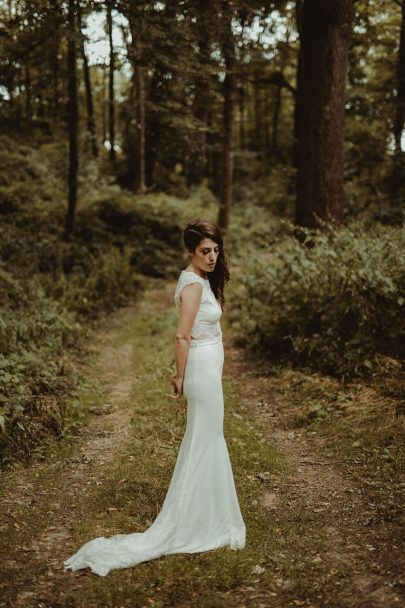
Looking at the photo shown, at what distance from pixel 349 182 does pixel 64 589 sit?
1395 cm

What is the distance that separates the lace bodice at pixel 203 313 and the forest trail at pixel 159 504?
1.72 meters

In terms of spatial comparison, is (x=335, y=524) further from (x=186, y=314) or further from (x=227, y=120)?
(x=227, y=120)

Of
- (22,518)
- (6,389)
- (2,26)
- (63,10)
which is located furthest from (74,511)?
(2,26)

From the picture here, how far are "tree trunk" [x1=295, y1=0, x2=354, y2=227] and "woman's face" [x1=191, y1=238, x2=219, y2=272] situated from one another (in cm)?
618

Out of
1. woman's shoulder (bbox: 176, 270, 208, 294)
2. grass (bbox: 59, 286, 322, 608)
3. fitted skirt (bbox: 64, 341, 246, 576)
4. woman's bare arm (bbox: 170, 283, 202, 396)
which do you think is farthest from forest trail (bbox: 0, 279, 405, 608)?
woman's shoulder (bbox: 176, 270, 208, 294)

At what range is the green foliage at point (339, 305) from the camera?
24.2 ft

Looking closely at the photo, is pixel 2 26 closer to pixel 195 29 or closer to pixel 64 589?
pixel 195 29

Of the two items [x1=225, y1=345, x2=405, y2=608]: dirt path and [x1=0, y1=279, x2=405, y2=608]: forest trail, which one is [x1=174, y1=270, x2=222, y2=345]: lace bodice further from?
[x1=225, y1=345, x2=405, y2=608]: dirt path

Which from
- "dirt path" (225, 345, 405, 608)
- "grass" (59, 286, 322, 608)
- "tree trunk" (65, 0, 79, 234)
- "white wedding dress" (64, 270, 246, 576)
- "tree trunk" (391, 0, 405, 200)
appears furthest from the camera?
"tree trunk" (391, 0, 405, 200)

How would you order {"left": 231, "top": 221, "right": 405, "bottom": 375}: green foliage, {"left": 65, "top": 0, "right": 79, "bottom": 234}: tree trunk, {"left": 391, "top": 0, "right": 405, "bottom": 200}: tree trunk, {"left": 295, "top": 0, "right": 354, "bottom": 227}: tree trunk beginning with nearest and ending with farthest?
{"left": 231, "top": 221, "right": 405, "bottom": 375}: green foliage
{"left": 295, "top": 0, "right": 354, "bottom": 227}: tree trunk
{"left": 65, "top": 0, "right": 79, "bottom": 234}: tree trunk
{"left": 391, "top": 0, "right": 405, "bottom": 200}: tree trunk

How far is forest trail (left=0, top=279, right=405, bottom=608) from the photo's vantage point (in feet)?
12.1

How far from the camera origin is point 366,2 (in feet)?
46.8

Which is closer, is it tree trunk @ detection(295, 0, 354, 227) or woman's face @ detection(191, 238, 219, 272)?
woman's face @ detection(191, 238, 219, 272)

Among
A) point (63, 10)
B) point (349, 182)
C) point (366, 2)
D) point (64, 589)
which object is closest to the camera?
point (64, 589)
